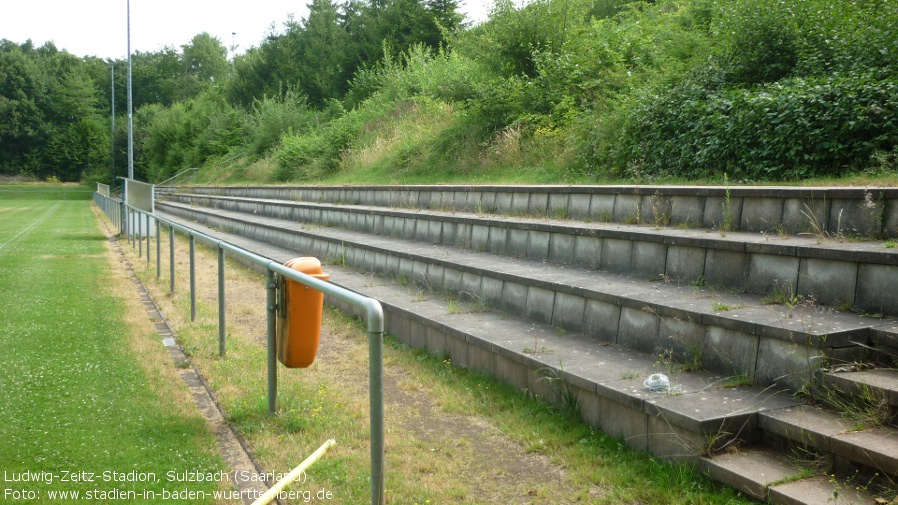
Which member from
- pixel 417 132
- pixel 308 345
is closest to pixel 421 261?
pixel 308 345

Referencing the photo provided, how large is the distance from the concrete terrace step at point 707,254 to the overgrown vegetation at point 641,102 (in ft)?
6.65

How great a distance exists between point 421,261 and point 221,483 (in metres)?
4.31

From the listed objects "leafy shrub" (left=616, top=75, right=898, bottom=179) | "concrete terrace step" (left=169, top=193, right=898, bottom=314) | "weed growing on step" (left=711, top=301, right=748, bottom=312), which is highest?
"leafy shrub" (left=616, top=75, right=898, bottom=179)

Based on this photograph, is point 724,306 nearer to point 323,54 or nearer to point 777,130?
point 777,130

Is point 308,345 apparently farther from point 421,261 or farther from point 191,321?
point 191,321

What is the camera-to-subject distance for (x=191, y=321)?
7.92 meters

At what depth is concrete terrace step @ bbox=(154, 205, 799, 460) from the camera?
343 cm

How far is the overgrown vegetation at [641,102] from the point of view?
707 centimetres

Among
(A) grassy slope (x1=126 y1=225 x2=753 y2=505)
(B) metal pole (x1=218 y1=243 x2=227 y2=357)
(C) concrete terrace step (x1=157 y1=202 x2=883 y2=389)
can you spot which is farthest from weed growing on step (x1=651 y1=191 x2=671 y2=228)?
(B) metal pole (x1=218 y1=243 x2=227 y2=357)

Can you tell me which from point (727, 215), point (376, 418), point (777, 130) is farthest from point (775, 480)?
point (777, 130)

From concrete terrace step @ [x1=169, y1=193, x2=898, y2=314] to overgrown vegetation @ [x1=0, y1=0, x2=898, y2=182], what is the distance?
6.65 ft

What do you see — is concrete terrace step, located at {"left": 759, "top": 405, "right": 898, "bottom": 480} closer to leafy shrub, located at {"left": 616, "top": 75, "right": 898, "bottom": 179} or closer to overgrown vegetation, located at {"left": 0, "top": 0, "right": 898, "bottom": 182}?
overgrown vegetation, located at {"left": 0, "top": 0, "right": 898, "bottom": 182}

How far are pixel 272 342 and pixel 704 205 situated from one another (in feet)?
11.7

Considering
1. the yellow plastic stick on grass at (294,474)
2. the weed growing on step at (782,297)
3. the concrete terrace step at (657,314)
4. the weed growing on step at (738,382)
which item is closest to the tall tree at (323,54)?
the concrete terrace step at (657,314)
